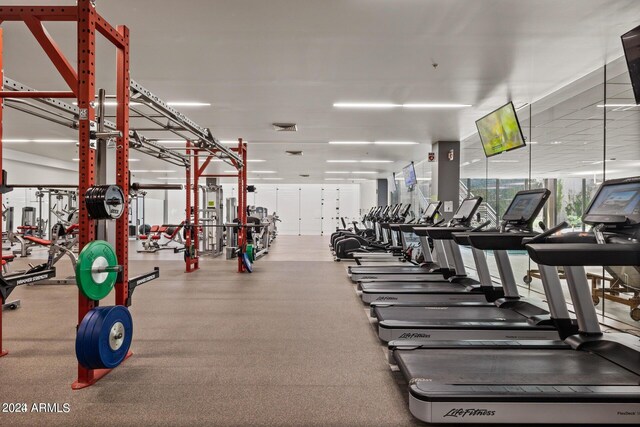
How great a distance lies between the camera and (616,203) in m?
2.50

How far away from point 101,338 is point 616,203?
3.52 meters

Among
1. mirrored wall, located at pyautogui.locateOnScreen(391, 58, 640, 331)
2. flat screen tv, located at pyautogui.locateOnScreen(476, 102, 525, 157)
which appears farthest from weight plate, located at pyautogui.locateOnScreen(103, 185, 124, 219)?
flat screen tv, located at pyautogui.locateOnScreen(476, 102, 525, 157)

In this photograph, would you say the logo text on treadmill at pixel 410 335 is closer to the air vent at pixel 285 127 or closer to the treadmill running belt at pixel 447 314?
the treadmill running belt at pixel 447 314

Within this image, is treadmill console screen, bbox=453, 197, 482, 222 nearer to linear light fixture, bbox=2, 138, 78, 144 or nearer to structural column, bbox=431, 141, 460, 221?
structural column, bbox=431, 141, 460, 221

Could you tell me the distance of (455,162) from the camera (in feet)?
29.9

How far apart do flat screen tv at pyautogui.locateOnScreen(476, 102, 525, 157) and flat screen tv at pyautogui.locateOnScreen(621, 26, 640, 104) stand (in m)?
2.81

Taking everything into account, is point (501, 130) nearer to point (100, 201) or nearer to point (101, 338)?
point (100, 201)

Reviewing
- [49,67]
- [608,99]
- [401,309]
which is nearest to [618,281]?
[608,99]

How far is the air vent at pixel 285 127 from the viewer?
7.36 meters

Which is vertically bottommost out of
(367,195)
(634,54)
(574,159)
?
(367,195)

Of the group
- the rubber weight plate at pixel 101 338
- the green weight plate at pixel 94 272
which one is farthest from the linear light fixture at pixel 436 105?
the rubber weight plate at pixel 101 338

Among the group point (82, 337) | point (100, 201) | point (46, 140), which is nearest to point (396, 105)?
point (100, 201)

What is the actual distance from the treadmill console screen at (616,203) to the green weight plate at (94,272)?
3.34m

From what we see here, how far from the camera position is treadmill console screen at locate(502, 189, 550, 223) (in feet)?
11.4
